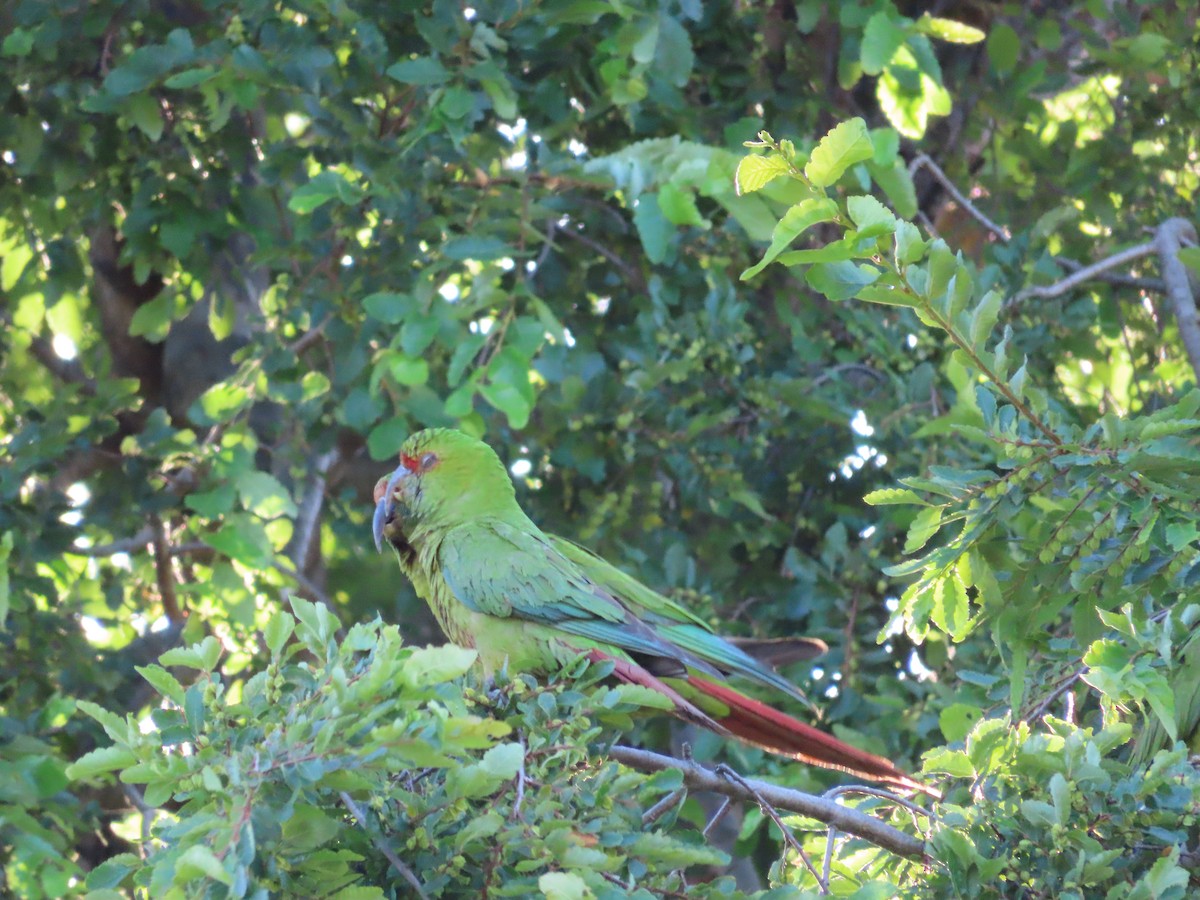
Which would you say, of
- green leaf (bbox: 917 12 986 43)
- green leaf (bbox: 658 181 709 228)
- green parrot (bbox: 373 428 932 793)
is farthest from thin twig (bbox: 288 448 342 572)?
green leaf (bbox: 917 12 986 43)

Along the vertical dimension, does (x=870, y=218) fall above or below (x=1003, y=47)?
above

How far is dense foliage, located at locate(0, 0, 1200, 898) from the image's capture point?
3.64 metres

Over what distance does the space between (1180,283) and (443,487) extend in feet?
6.51

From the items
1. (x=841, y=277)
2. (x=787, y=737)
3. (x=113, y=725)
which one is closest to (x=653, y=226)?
(x=787, y=737)

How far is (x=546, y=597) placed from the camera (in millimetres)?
3072

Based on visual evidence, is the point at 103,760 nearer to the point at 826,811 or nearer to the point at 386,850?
the point at 386,850

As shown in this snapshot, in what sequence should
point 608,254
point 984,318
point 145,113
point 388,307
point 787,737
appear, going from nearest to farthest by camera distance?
point 984,318 < point 787,737 < point 388,307 < point 145,113 < point 608,254

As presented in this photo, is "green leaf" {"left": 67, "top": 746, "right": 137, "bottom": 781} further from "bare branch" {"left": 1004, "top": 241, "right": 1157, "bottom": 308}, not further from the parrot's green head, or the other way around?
"bare branch" {"left": 1004, "top": 241, "right": 1157, "bottom": 308}

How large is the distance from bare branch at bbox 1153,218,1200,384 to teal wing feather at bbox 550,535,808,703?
124 cm

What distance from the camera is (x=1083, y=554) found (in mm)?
2084

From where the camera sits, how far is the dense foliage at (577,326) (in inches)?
143

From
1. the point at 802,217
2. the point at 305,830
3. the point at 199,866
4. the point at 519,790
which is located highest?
the point at 802,217

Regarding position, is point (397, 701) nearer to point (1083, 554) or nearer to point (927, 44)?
point (1083, 554)

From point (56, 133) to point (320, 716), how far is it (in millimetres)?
3535
